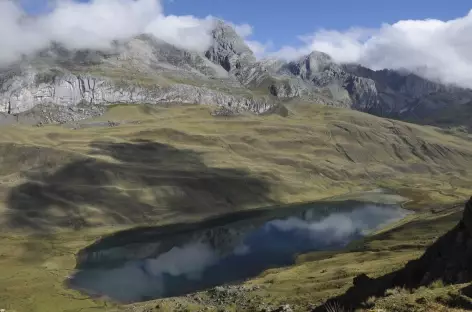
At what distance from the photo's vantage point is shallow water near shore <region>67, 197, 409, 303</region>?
116m

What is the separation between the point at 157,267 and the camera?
441 feet

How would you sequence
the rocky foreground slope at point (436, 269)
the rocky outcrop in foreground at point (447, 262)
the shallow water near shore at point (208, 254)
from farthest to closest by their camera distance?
the shallow water near shore at point (208, 254) → the rocky foreground slope at point (436, 269) → the rocky outcrop in foreground at point (447, 262)

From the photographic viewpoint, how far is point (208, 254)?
14550cm

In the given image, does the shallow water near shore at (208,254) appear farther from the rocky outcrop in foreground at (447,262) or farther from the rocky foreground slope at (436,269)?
the rocky outcrop in foreground at (447,262)

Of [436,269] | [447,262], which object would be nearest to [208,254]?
[436,269]

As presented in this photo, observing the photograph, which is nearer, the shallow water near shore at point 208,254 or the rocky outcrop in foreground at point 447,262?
the rocky outcrop in foreground at point 447,262

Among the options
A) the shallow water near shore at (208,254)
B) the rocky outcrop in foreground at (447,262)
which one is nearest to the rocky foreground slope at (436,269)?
the rocky outcrop in foreground at (447,262)

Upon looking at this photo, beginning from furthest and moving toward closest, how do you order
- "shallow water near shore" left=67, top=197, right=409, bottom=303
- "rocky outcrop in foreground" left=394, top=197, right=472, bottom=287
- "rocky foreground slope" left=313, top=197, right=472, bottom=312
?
"shallow water near shore" left=67, top=197, right=409, bottom=303
"rocky foreground slope" left=313, top=197, right=472, bottom=312
"rocky outcrop in foreground" left=394, top=197, right=472, bottom=287

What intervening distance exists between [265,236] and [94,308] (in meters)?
77.1

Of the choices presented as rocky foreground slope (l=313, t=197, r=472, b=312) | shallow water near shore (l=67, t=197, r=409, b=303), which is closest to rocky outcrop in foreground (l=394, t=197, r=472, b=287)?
rocky foreground slope (l=313, t=197, r=472, b=312)

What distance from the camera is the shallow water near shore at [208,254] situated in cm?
11612

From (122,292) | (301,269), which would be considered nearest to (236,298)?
(301,269)

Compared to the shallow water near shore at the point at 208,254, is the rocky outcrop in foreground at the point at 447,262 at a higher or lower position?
higher

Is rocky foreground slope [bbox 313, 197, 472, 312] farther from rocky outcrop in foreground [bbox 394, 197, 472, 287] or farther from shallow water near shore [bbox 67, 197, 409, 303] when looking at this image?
shallow water near shore [bbox 67, 197, 409, 303]
